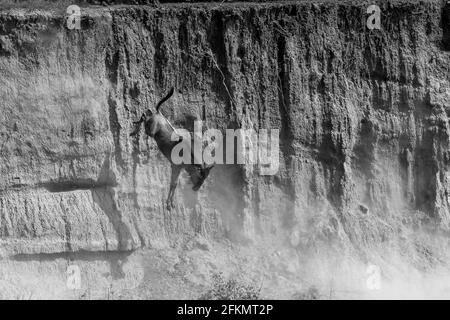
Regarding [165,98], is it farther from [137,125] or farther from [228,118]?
[228,118]

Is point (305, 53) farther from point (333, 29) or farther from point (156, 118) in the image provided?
point (156, 118)

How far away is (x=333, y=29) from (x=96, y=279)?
6.40m

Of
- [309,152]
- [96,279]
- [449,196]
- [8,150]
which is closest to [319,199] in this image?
[309,152]

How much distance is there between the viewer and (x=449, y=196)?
22109mm

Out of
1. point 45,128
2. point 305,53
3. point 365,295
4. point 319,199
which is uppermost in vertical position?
point 305,53

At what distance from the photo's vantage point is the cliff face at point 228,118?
20.9 m

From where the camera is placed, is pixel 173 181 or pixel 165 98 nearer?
pixel 165 98

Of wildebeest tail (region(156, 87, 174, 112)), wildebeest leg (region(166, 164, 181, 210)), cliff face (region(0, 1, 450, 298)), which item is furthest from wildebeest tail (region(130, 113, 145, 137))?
wildebeest leg (region(166, 164, 181, 210))

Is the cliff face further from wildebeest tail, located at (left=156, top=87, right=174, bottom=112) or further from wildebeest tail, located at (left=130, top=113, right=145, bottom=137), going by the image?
wildebeest tail, located at (left=156, top=87, right=174, bottom=112)

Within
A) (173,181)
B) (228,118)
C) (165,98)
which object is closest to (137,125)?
(165,98)

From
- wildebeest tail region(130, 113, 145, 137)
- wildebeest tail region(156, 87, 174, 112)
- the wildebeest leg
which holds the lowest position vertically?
the wildebeest leg

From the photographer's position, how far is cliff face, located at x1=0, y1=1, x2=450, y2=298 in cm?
2089

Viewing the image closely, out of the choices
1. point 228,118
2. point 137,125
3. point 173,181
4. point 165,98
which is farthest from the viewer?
point 228,118

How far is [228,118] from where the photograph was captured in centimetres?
2156
